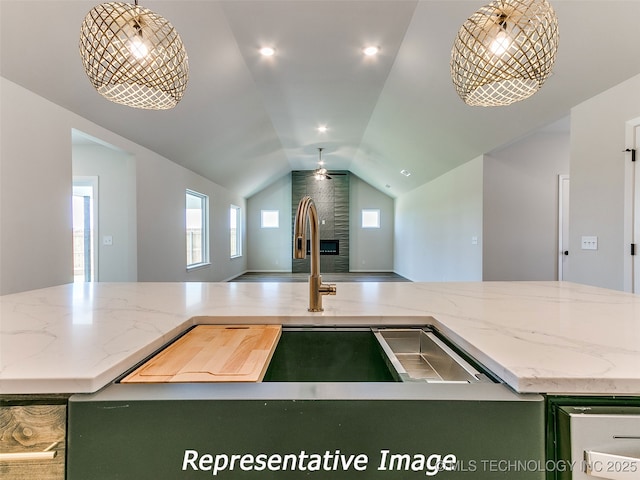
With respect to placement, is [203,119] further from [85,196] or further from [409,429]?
[409,429]

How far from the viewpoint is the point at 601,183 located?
9.32 ft

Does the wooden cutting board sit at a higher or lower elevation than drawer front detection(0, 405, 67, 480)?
higher

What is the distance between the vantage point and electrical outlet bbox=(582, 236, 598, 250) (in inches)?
115

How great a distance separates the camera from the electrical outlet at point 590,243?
9.55ft

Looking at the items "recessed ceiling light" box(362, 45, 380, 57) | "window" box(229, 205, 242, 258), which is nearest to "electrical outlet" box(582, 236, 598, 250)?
"recessed ceiling light" box(362, 45, 380, 57)

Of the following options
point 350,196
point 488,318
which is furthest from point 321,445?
point 350,196

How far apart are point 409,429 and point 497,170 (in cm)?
492

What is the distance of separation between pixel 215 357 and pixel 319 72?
3.73 metres

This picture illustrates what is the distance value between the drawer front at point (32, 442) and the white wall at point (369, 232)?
9.94 meters

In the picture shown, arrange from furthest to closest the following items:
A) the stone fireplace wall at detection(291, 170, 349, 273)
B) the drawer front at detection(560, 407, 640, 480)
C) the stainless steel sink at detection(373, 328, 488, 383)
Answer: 1. the stone fireplace wall at detection(291, 170, 349, 273)
2. the stainless steel sink at detection(373, 328, 488, 383)
3. the drawer front at detection(560, 407, 640, 480)

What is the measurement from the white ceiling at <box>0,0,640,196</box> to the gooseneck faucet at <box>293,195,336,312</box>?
2.28 m

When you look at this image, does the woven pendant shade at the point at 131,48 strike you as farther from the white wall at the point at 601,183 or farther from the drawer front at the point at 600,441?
the white wall at the point at 601,183

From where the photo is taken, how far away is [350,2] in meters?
2.65

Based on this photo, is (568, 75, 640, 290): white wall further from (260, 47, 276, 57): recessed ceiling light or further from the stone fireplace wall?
the stone fireplace wall
